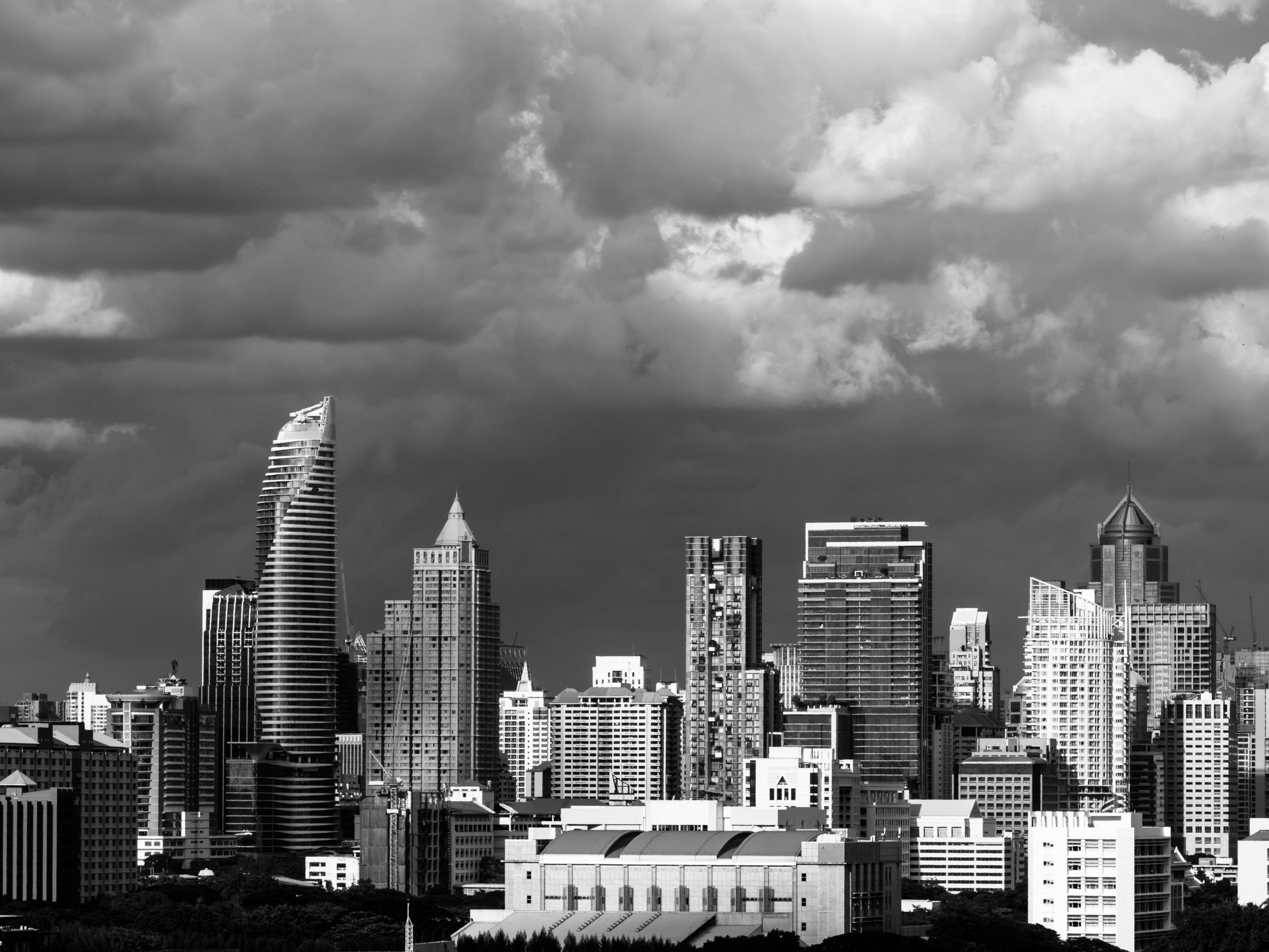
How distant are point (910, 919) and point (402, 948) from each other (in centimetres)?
3715

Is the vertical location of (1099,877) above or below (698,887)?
above

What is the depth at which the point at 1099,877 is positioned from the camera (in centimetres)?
16162

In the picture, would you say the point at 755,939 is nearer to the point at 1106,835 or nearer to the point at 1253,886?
the point at 1106,835

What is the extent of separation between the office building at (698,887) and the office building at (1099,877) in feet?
33.8

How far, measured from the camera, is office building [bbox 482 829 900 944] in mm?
157125

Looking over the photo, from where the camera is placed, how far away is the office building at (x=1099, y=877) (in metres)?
160

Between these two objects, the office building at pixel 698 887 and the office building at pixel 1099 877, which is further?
the office building at pixel 1099 877

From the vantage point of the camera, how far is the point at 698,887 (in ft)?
520

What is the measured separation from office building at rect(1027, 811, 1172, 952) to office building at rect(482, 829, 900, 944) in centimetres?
1031

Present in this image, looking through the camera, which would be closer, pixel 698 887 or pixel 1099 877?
pixel 698 887

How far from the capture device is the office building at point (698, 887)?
516 ft

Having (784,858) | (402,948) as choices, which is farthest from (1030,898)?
(402,948)

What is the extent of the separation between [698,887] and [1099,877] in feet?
82.1

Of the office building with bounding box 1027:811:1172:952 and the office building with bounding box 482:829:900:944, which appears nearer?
the office building with bounding box 482:829:900:944
